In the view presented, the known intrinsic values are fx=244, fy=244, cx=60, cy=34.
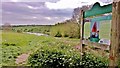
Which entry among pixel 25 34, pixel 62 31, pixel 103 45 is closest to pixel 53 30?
pixel 62 31

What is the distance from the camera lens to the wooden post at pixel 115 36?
10.9 feet

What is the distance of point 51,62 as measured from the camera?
4719mm

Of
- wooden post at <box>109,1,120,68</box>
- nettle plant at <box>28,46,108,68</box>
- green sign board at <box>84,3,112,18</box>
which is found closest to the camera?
wooden post at <box>109,1,120,68</box>

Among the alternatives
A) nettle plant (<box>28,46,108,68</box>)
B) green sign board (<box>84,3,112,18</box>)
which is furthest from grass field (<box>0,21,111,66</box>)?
nettle plant (<box>28,46,108,68</box>)

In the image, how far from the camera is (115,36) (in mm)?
3359

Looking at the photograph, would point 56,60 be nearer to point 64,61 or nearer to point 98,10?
point 64,61

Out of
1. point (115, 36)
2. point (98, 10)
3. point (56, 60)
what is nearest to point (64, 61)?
point (56, 60)

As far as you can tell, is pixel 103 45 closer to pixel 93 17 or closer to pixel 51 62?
pixel 93 17

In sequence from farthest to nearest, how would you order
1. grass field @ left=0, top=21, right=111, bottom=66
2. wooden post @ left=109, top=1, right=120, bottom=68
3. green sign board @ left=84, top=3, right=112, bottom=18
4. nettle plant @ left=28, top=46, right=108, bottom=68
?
1. grass field @ left=0, top=21, right=111, bottom=66
2. nettle plant @ left=28, top=46, right=108, bottom=68
3. green sign board @ left=84, top=3, right=112, bottom=18
4. wooden post @ left=109, top=1, right=120, bottom=68

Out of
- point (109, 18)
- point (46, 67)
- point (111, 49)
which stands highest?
point (109, 18)

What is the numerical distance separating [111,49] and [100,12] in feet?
2.83

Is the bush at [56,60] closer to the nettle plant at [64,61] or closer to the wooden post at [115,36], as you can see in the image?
the nettle plant at [64,61]

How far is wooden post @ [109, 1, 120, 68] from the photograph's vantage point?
3.33 meters

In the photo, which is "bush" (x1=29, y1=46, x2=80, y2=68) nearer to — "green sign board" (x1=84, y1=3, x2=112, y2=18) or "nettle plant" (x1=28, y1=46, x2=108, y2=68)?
"nettle plant" (x1=28, y1=46, x2=108, y2=68)
